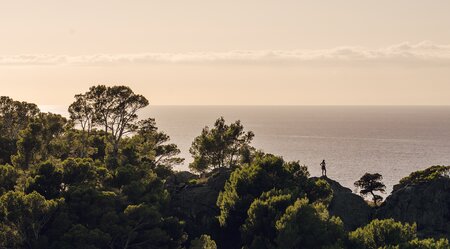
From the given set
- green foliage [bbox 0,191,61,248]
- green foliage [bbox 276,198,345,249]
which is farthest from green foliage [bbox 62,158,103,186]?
green foliage [bbox 276,198,345,249]

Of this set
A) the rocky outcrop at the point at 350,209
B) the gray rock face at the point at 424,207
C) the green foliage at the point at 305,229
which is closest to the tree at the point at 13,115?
the rocky outcrop at the point at 350,209

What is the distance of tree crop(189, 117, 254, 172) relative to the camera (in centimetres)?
9738

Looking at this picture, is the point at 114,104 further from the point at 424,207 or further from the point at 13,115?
the point at 424,207

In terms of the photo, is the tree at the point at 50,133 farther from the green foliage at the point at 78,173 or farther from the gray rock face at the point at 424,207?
the gray rock face at the point at 424,207

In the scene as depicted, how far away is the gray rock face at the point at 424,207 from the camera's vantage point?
69688mm

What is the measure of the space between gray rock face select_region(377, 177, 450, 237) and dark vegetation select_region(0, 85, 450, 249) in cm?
18

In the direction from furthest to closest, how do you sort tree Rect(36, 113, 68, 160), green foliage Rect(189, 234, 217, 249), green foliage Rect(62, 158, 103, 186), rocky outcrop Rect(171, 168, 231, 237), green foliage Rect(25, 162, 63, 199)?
tree Rect(36, 113, 68, 160)
rocky outcrop Rect(171, 168, 231, 237)
green foliage Rect(62, 158, 103, 186)
green foliage Rect(25, 162, 63, 199)
green foliage Rect(189, 234, 217, 249)

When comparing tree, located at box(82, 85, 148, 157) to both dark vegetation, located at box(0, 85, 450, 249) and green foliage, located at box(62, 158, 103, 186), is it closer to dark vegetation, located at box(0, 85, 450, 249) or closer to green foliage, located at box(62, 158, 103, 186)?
dark vegetation, located at box(0, 85, 450, 249)

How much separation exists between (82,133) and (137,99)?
11.8 m

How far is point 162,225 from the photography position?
6147cm

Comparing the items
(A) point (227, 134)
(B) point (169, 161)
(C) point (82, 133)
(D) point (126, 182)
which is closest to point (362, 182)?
(A) point (227, 134)

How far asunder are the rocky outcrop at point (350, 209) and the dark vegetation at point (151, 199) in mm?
153

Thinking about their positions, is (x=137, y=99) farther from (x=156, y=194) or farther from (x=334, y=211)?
(x=334, y=211)

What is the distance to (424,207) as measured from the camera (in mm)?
71062
